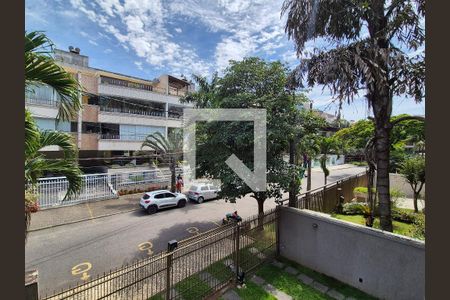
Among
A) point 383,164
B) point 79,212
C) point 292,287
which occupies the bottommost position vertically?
point 292,287

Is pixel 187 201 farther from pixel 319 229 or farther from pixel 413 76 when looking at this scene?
pixel 413 76

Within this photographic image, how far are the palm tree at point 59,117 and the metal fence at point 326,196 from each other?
263 inches

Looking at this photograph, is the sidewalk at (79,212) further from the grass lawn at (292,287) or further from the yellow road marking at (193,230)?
the grass lawn at (292,287)

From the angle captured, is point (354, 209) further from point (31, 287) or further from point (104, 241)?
point (31, 287)

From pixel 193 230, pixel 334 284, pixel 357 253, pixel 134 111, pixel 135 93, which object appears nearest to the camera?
pixel 357 253

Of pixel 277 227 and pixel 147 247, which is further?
pixel 147 247

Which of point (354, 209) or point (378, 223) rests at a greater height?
point (354, 209)

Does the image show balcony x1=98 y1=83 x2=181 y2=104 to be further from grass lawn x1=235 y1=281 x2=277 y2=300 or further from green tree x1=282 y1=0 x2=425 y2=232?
grass lawn x1=235 y1=281 x2=277 y2=300

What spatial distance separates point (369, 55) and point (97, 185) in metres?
17.8

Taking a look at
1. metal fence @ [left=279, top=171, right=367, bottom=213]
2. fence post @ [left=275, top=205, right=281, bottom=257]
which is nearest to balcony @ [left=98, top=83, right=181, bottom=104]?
metal fence @ [left=279, top=171, right=367, bottom=213]

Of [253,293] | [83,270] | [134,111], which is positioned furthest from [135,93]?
[253,293]

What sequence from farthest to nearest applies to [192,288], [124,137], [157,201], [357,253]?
[124,137]
[157,201]
[357,253]
[192,288]

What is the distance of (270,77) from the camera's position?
29.6 feet

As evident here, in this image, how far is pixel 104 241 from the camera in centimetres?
1009
